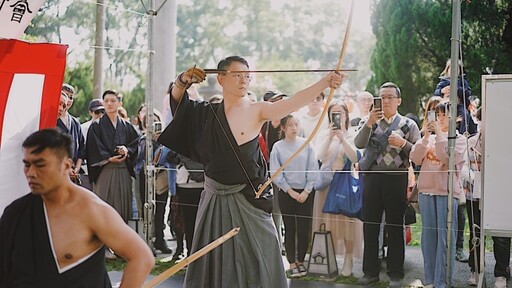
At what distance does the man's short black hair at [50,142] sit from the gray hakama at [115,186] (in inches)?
167

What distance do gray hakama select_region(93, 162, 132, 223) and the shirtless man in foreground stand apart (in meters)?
4.22

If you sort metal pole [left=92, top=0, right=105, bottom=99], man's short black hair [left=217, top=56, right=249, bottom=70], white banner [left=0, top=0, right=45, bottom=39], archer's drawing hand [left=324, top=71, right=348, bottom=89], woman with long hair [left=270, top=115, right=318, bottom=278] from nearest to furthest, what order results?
white banner [left=0, top=0, right=45, bottom=39]
archer's drawing hand [left=324, top=71, right=348, bottom=89]
man's short black hair [left=217, top=56, right=249, bottom=70]
woman with long hair [left=270, top=115, right=318, bottom=278]
metal pole [left=92, top=0, right=105, bottom=99]

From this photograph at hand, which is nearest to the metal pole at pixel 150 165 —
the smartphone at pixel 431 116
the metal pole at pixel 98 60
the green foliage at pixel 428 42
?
the smartphone at pixel 431 116

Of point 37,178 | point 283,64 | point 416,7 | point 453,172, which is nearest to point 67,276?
point 37,178

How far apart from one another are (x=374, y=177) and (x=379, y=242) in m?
0.51

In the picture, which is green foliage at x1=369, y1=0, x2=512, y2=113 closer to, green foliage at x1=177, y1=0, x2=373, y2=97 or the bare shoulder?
the bare shoulder

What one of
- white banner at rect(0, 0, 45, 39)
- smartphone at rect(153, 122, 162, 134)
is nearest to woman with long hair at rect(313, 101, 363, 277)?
smartphone at rect(153, 122, 162, 134)

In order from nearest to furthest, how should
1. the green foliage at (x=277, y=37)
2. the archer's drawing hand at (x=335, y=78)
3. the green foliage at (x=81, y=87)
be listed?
the archer's drawing hand at (x=335, y=78) → the green foliage at (x=81, y=87) → the green foliage at (x=277, y=37)

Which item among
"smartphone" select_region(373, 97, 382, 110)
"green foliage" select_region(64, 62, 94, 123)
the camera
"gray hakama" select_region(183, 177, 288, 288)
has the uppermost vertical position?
"green foliage" select_region(64, 62, 94, 123)

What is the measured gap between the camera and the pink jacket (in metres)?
5.60

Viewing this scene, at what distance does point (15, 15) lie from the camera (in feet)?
13.1

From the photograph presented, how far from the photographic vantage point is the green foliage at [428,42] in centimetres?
806

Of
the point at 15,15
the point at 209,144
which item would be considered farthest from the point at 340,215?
the point at 15,15

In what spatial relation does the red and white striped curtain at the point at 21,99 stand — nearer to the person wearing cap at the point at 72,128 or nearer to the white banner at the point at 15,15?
the white banner at the point at 15,15
